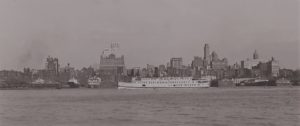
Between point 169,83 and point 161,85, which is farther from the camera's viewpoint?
point 169,83

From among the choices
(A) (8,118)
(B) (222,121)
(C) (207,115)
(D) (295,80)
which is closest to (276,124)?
(B) (222,121)

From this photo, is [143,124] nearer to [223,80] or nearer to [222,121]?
[222,121]

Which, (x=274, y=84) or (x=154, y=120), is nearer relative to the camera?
(x=154, y=120)

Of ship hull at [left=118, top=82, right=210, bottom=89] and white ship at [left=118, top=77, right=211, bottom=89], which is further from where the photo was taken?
white ship at [left=118, top=77, right=211, bottom=89]

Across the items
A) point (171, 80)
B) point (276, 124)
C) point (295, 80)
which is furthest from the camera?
point (295, 80)

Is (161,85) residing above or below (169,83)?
below

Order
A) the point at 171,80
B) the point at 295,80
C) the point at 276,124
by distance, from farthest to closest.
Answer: the point at 295,80 < the point at 171,80 < the point at 276,124

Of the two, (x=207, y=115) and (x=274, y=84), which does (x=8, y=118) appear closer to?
(x=207, y=115)

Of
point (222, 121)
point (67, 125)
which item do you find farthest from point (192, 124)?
point (67, 125)

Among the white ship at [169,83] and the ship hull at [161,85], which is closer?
the ship hull at [161,85]
